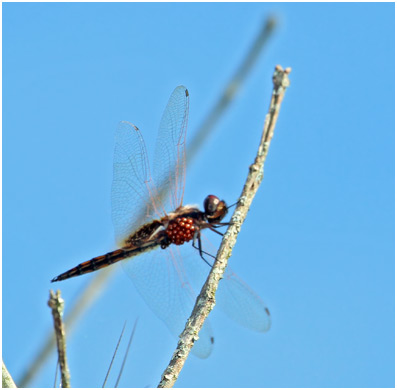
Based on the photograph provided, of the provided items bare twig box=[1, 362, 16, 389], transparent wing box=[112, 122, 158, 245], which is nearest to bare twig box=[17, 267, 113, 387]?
bare twig box=[1, 362, 16, 389]

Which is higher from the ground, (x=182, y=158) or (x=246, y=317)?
(x=182, y=158)

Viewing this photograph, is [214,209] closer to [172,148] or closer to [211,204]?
[211,204]

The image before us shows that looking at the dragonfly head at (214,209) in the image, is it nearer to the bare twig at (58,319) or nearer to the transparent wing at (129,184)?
the transparent wing at (129,184)

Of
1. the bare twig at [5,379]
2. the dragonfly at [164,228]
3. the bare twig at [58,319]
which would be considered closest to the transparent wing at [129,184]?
the dragonfly at [164,228]

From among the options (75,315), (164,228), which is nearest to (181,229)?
(164,228)

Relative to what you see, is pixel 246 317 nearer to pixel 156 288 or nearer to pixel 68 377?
pixel 156 288

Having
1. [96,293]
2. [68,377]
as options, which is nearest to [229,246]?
[96,293]
